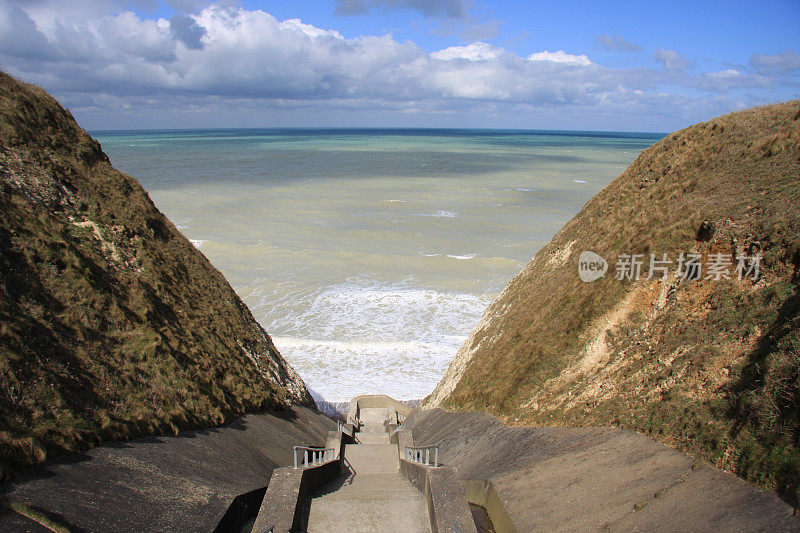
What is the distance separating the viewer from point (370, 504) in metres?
8.60

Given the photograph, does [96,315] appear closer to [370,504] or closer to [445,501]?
[370,504]

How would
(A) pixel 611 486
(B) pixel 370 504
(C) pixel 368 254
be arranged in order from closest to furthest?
1. (A) pixel 611 486
2. (B) pixel 370 504
3. (C) pixel 368 254

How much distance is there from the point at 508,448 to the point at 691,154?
11.0 meters

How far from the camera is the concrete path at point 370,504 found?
789cm

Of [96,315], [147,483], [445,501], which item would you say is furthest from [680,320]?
[96,315]

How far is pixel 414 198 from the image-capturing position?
2781 inches

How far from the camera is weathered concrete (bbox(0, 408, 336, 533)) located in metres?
6.29

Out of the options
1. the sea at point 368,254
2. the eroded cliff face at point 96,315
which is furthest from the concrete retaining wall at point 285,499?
the sea at point 368,254

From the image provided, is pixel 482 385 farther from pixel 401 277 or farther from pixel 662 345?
pixel 401 277

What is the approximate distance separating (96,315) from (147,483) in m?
4.86

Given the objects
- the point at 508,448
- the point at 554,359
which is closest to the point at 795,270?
the point at 554,359

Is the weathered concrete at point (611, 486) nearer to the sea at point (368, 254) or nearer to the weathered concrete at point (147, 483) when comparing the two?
the weathered concrete at point (147, 483)

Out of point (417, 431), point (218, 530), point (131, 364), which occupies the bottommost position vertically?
point (417, 431)

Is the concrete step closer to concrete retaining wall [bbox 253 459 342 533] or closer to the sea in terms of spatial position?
concrete retaining wall [bbox 253 459 342 533]
